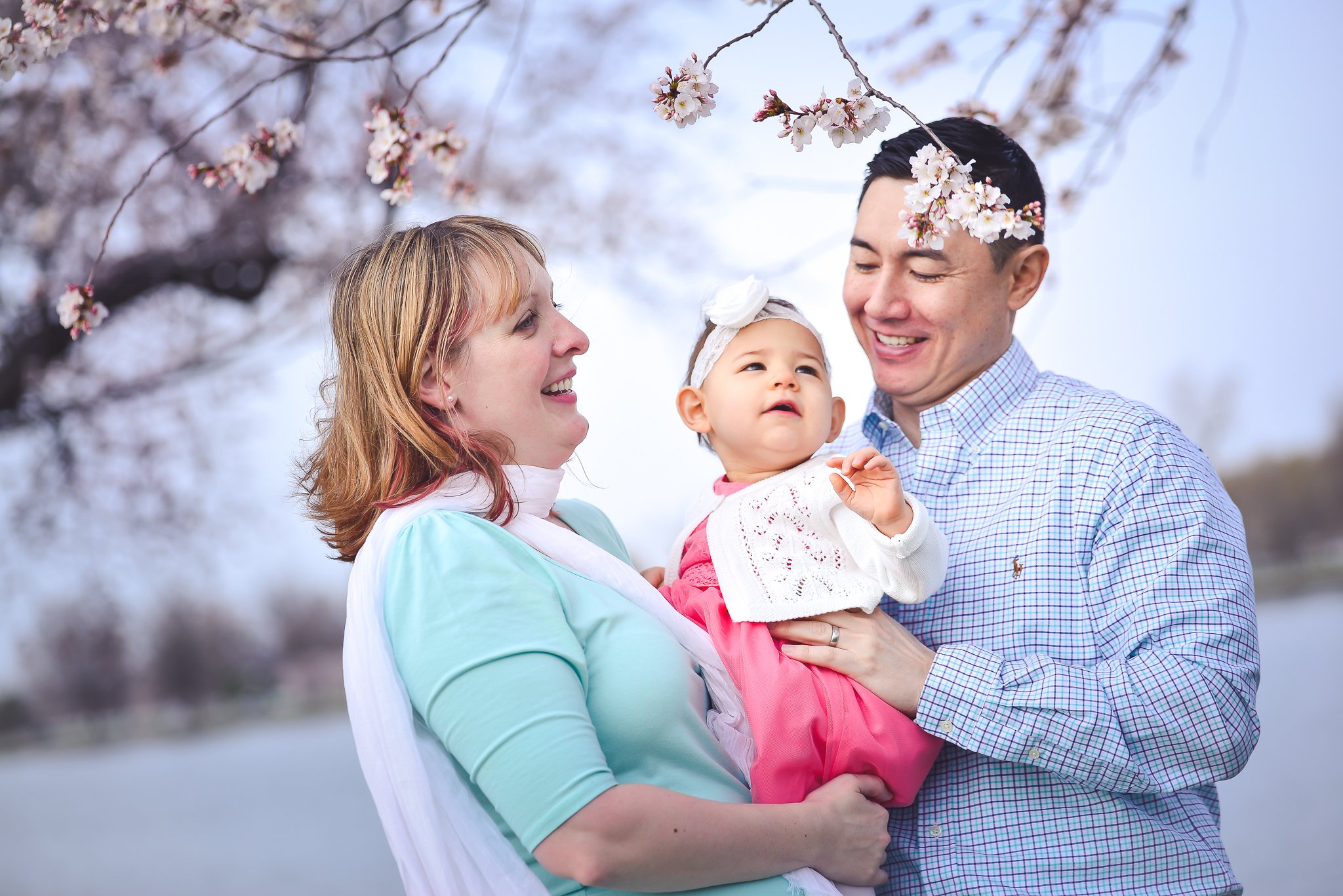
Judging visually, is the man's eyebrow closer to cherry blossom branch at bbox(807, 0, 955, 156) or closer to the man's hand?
cherry blossom branch at bbox(807, 0, 955, 156)

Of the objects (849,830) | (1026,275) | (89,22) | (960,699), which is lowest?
(849,830)

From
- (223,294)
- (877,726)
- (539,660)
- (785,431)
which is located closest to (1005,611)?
(877,726)

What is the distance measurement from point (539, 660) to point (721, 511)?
1.75 feet

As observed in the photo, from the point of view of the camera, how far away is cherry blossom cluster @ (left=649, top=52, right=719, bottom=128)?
1.50 metres

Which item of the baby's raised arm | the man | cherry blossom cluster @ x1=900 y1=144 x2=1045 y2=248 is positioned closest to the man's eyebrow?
the man

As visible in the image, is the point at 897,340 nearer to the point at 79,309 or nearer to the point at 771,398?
the point at 771,398

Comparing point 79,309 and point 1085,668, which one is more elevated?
point 79,309

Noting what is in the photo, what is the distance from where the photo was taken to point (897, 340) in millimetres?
1909

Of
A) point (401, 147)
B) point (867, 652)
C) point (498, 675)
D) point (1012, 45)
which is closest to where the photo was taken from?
point (498, 675)

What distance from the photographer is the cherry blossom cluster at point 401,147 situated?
6.74 ft

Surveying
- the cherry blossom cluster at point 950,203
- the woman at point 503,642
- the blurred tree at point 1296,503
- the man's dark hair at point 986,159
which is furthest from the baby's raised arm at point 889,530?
the blurred tree at point 1296,503

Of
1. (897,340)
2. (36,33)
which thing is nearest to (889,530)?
(897,340)

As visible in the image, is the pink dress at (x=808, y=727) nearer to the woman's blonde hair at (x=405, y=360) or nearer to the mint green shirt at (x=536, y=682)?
the mint green shirt at (x=536, y=682)

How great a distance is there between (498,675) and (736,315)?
727 mm
